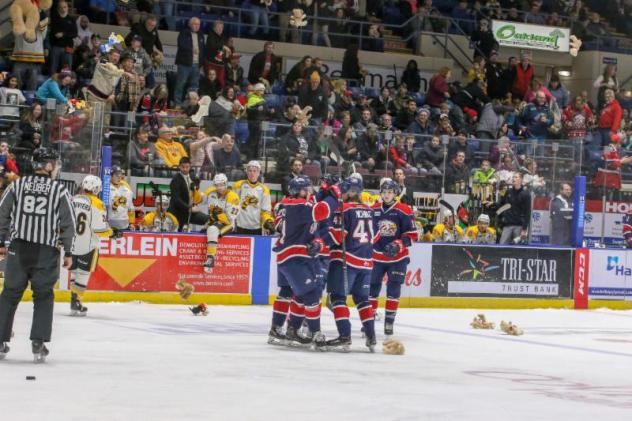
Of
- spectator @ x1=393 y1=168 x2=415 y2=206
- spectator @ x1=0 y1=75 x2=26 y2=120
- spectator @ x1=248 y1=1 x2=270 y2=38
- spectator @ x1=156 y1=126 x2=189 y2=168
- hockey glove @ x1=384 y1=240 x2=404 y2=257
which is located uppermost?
spectator @ x1=248 y1=1 x2=270 y2=38

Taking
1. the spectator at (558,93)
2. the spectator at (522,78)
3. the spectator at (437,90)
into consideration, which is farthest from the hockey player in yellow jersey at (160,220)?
the spectator at (558,93)

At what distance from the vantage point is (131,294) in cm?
1733

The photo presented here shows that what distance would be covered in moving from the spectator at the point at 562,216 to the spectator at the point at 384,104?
5312 mm

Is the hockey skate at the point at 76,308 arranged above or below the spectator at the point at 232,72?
below

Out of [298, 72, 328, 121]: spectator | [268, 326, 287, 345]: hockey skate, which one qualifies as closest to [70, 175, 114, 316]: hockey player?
[268, 326, 287, 345]: hockey skate

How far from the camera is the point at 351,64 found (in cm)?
2631

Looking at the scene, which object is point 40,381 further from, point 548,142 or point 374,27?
point 374,27

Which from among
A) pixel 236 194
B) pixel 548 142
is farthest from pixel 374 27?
pixel 236 194

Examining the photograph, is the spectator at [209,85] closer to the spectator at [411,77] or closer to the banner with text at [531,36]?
the spectator at [411,77]

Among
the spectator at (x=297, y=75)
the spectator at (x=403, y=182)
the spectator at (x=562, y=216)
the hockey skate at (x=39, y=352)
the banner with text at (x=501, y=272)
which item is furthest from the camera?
the spectator at (x=297, y=75)

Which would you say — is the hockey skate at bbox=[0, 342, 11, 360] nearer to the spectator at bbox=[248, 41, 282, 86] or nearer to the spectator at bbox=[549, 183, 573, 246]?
the spectator at bbox=[549, 183, 573, 246]

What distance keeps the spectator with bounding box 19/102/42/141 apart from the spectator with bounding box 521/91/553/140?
11.6 meters

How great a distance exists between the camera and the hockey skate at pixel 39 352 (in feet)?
33.0

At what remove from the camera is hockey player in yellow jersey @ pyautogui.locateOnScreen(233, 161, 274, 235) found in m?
18.2
